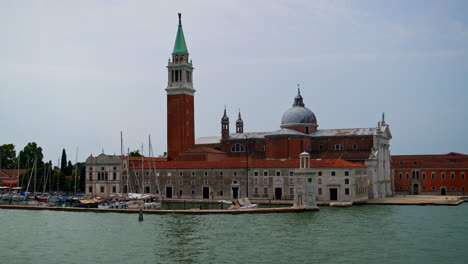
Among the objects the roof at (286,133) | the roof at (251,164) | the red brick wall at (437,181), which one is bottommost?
the red brick wall at (437,181)

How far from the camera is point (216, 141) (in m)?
75.3

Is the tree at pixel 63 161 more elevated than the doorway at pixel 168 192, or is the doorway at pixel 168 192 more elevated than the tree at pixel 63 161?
the tree at pixel 63 161

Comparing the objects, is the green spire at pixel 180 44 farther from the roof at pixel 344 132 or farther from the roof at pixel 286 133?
the roof at pixel 344 132

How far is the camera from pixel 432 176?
71.2 m

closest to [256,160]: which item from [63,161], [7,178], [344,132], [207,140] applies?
[344,132]

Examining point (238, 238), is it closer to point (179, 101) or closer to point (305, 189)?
point (305, 189)

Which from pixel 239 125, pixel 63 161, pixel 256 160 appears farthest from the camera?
pixel 63 161

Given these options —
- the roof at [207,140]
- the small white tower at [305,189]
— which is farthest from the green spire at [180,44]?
the small white tower at [305,189]

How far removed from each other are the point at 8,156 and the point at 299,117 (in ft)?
157

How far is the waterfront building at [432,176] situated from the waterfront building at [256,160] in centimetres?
545

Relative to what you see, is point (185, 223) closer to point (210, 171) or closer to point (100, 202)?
point (100, 202)

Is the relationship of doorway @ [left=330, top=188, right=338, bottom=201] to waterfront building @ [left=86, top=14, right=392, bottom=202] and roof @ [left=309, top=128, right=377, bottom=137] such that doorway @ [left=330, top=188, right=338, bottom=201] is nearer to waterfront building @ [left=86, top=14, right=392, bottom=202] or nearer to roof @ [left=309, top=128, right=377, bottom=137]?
waterfront building @ [left=86, top=14, right=392, bottom=202]

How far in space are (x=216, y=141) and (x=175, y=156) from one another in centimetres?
898

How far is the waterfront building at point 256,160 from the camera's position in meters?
55.9
